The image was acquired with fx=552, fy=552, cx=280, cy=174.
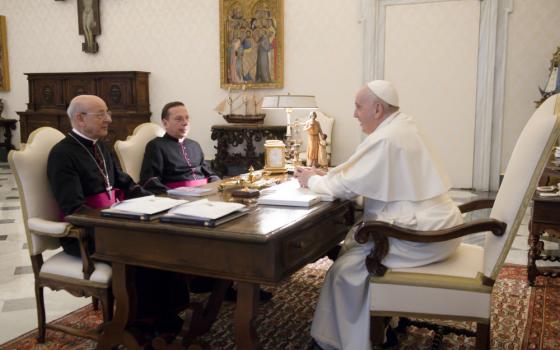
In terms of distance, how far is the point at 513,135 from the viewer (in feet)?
25.5

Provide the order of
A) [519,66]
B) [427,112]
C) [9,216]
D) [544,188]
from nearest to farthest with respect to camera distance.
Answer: [544,188]
[9,216]
[519,66]
[427,112]

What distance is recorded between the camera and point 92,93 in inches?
406

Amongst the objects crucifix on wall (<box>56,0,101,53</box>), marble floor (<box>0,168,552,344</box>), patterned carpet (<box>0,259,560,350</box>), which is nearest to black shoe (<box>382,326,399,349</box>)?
patterned carpet (<box>0,259,560,350</box>)

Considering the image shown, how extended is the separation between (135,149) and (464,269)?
2610mm

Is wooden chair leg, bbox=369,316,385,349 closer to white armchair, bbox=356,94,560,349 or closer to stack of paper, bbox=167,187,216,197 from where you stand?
white armchair, bbox=356,94,560,349

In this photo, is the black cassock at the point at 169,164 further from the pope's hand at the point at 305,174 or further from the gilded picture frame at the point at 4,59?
the gilded picture frame at the point at 4,59

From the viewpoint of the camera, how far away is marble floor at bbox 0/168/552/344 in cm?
333

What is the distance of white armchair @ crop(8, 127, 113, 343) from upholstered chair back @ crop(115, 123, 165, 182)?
0.93 m

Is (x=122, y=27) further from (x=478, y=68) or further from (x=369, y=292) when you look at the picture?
(x=369, y=292)

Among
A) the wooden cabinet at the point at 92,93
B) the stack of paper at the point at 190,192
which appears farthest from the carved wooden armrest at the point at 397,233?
the wooden cabinet at the point at 92,93

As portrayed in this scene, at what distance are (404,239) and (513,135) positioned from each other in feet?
19.9

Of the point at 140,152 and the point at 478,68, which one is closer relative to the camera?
the point at 140,152

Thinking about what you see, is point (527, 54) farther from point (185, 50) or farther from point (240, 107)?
point (185, 50)

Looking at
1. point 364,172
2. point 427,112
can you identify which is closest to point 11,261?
point 364,172
